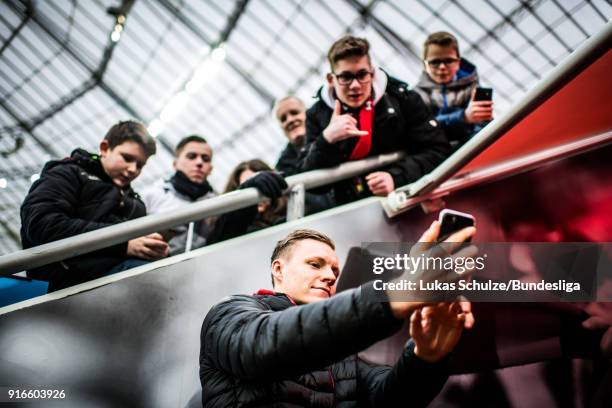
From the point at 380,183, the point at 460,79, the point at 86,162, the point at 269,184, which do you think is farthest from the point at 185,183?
the point at 460,79

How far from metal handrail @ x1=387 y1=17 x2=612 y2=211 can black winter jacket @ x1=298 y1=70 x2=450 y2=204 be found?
0.38 m

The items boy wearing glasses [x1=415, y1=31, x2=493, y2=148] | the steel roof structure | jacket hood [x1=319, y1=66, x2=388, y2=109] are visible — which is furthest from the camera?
the steel roof structure

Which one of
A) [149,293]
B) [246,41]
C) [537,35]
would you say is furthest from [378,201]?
[246,41]

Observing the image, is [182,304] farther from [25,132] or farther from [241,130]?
[25,132]

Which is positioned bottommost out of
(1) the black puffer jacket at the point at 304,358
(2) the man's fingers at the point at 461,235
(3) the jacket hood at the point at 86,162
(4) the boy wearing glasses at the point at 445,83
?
(1) the black puffer jacket at the point at 304,358

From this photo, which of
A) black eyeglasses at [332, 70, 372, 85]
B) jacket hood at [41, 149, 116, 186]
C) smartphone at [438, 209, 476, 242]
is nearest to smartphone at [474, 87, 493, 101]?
black eyeglasses at [332, 70, 372, 85]

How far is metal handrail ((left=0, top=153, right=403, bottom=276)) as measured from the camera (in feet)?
4.83

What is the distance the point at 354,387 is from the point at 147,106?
1339 centimetres

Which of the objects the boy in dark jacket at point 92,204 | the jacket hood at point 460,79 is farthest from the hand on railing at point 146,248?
the jacket hood at point 460,79

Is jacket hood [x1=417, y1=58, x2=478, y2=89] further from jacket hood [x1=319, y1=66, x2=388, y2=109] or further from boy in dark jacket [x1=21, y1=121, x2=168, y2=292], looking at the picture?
boy in dark jacket [x1=21, y1=121, x2=168, y2=292]

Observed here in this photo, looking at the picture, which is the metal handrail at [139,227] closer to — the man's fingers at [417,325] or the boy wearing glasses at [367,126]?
the boy wearing glasses at [367,126]

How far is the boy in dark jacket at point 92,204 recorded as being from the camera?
5.64ft

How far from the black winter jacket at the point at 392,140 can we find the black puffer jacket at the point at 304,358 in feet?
3.10

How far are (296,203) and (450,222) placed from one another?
976 millimetres
